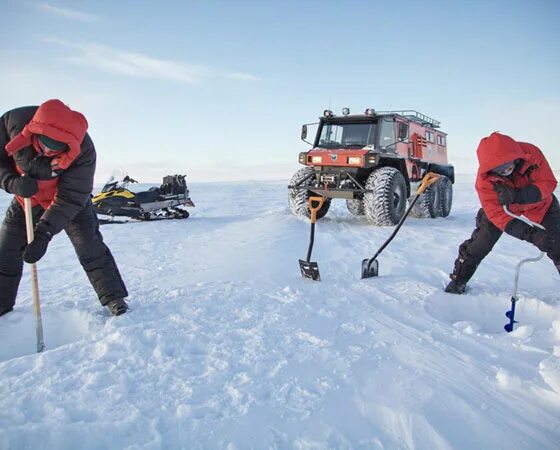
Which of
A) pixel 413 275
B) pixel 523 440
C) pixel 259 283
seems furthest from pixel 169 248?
pixel 523 440

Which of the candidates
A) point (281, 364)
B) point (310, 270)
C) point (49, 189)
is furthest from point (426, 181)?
point (49, 189)

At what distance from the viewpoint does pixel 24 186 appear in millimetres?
2605

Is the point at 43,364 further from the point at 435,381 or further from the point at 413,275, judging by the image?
the point at 413,275

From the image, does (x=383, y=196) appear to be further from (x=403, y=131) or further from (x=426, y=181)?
(x=426, y=181)

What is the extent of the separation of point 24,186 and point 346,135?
6399 millimetres

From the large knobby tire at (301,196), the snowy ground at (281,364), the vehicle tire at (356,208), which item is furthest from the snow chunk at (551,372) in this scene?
the vehicle tire at (356,208)

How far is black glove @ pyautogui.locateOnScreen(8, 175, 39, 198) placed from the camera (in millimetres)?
2607

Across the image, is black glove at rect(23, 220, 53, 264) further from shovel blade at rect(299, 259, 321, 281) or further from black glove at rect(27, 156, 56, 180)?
shovel blade at rect(299, 259, 321, 281)

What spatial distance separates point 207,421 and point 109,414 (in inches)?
16.7

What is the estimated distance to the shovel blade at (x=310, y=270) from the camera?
12.9 ft

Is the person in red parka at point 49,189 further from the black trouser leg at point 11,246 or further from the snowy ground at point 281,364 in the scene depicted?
the snowy ground at point 281,364

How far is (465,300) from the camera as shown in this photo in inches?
143

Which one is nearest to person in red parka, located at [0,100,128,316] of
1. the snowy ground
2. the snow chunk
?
the snowy ground

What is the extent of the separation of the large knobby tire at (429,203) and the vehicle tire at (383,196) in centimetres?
201
